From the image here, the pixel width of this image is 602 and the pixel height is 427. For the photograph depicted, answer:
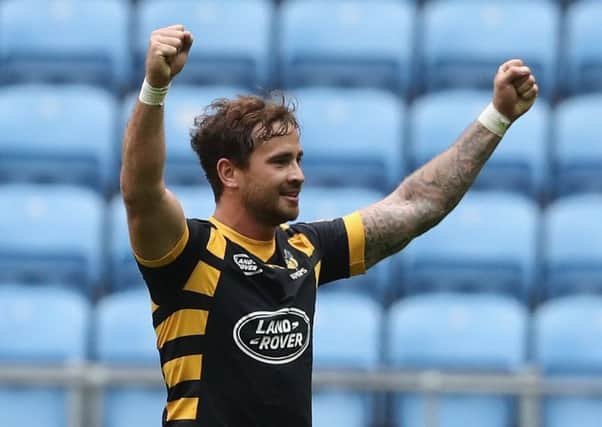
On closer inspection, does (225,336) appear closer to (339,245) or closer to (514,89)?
(339,245)

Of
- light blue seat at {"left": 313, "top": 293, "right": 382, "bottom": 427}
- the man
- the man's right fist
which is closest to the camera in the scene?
the man's right fist

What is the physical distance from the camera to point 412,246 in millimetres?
7867

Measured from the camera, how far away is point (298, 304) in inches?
170

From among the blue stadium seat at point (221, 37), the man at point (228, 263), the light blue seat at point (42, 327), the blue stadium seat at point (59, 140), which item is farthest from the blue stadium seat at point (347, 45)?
the man at point (228, 263)

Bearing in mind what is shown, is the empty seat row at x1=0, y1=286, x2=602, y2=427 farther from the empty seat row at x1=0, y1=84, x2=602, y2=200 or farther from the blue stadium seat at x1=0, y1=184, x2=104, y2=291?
the empty seat row at x1=0, y1=84, x2=602, y2=200

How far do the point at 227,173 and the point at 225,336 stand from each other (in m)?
0.54

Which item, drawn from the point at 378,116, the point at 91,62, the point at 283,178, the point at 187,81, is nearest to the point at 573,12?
the point at 378,116

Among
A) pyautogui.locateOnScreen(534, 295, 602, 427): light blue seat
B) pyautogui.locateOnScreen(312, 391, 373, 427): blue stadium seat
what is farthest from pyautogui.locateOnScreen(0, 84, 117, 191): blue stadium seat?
pyautogui.locateOnScreen(534, 295, 602, 427): light blue seat

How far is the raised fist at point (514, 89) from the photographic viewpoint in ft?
15.1

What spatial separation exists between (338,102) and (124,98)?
1.43 metres

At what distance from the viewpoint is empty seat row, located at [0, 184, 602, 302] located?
7848mm

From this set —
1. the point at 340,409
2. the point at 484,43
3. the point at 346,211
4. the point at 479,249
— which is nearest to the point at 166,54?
the point at 340,409

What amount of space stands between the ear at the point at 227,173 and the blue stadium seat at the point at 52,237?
362cm

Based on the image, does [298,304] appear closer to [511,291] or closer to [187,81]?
[511,291]
